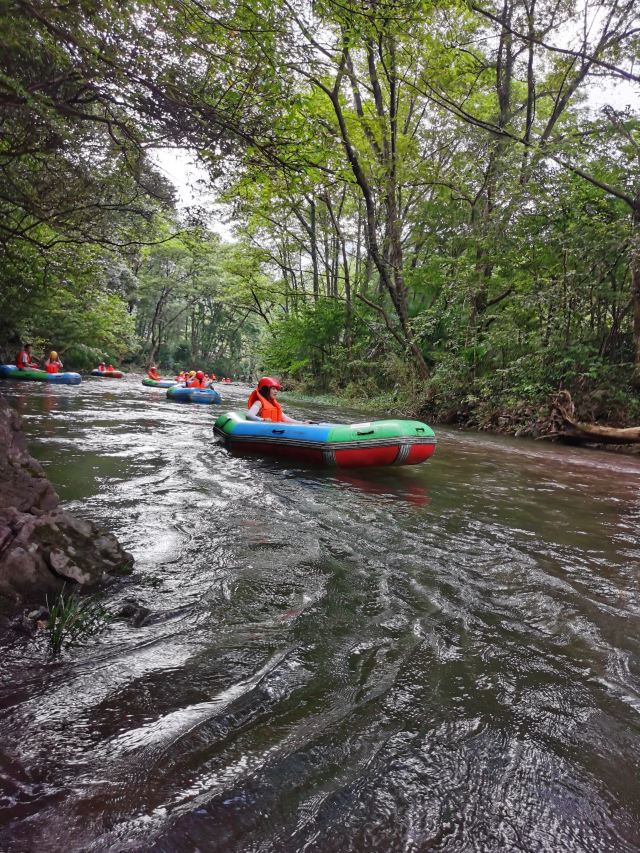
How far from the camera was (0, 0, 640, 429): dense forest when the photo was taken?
174 inches

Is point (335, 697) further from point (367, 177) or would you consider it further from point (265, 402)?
point (367, 177)

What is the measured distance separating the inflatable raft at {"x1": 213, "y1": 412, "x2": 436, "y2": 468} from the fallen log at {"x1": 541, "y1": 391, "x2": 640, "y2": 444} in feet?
18.8

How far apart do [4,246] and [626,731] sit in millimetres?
10502

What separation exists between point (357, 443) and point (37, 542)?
14.0 ft

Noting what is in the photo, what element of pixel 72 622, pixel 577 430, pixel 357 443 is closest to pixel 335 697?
pixel 72 622

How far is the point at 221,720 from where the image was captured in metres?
1.69

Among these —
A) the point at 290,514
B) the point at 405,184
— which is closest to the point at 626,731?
the point at 290,514

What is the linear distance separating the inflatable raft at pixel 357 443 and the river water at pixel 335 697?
216cm

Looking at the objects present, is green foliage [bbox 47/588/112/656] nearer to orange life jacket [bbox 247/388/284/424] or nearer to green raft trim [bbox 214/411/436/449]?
green raft trim [bbox 214/411/436/449]

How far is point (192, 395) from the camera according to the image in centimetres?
1517

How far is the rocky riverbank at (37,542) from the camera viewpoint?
2.33 m

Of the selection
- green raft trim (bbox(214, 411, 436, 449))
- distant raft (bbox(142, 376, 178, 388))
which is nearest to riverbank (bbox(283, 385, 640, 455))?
green raft trim (bbox(214, 411, 436, 449))

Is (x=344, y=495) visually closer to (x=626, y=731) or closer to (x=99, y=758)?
(x=626, y=731)

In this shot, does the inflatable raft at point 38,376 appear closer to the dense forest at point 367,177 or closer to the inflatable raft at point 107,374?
the dense forest at point 367,177
